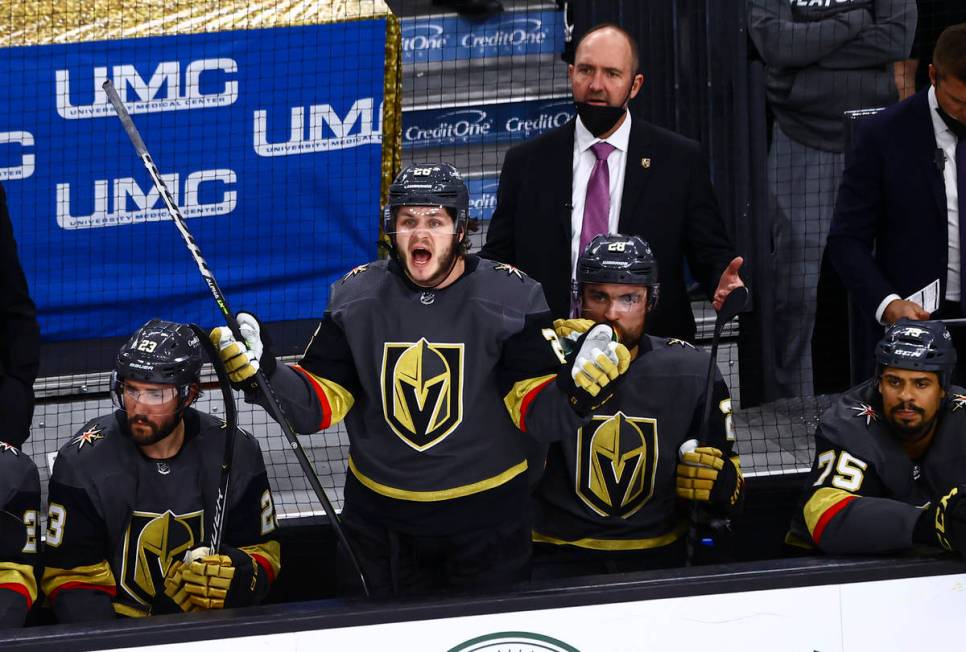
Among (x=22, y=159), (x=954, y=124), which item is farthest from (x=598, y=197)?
(x=22, y=159)

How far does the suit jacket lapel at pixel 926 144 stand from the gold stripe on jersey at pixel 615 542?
119 cm

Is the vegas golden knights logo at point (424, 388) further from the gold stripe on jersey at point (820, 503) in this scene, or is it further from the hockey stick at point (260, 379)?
the gold stripe on jersey at point (820, 503)

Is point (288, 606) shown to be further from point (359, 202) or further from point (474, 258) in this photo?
point (359, 202)

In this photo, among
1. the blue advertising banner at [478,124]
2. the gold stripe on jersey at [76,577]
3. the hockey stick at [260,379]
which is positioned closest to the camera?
the hockey stick at [260,379]

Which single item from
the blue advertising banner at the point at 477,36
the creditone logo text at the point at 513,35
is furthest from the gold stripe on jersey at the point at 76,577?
the creditone logo text at the point at 513,35

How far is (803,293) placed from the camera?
552 cm

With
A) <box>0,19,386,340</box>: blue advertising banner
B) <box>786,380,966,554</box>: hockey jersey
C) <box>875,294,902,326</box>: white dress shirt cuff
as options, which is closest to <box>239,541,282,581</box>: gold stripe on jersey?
<box>786,380,966,554</box>: hockey jersey

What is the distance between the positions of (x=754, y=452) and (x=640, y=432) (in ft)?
5.45

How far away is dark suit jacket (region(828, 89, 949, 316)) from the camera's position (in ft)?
12.7

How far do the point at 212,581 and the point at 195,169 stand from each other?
290 cm

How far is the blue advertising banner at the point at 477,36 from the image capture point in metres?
6.27

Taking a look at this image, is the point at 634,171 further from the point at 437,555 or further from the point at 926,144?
the point at 437,555

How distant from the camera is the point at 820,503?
3.23 meters

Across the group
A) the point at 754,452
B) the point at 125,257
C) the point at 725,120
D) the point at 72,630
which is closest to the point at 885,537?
the point at 72,630
